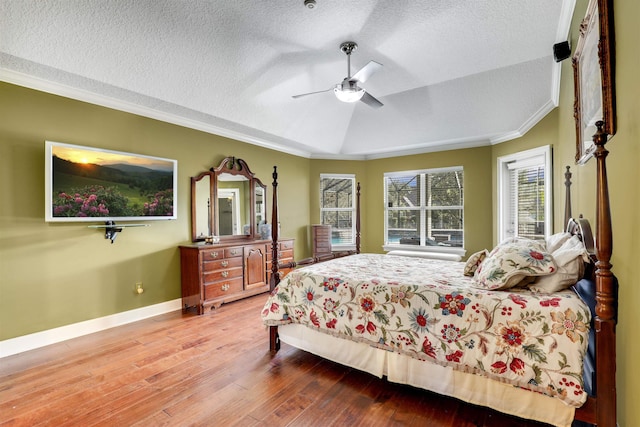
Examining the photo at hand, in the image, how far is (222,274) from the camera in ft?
13.5

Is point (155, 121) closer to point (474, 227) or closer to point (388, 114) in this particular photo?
point (388, 114)

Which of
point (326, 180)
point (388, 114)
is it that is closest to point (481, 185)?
point (388, 114)

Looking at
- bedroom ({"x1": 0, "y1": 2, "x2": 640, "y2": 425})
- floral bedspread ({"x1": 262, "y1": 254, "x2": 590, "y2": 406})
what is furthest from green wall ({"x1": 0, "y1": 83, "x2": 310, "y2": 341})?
floral bedspread ({"x1": 262, "y1": 254, "x2": 590, "y2": 406})

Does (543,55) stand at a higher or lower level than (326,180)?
higher

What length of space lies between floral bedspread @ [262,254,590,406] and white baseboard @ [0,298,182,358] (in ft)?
6.37

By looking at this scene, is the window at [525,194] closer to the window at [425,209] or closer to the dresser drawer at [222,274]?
the window at [425,209]

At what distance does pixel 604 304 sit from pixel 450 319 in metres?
0.76

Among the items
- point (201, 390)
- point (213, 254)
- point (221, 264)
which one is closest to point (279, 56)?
point (213, 254)

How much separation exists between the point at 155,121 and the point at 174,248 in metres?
1.64

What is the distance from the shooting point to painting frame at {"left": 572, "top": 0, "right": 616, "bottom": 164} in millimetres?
1504

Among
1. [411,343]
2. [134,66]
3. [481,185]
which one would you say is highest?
[134,66]

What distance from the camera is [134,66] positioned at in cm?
297

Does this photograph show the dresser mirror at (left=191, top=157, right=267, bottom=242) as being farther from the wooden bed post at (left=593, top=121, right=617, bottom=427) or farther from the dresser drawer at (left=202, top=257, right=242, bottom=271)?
the wooden bed post at (left=593, top=121, right=617, bottom=427)

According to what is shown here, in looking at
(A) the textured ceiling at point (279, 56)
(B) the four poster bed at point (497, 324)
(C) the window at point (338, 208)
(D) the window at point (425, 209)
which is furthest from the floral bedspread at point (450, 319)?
(C) the window at point (338, 208)
